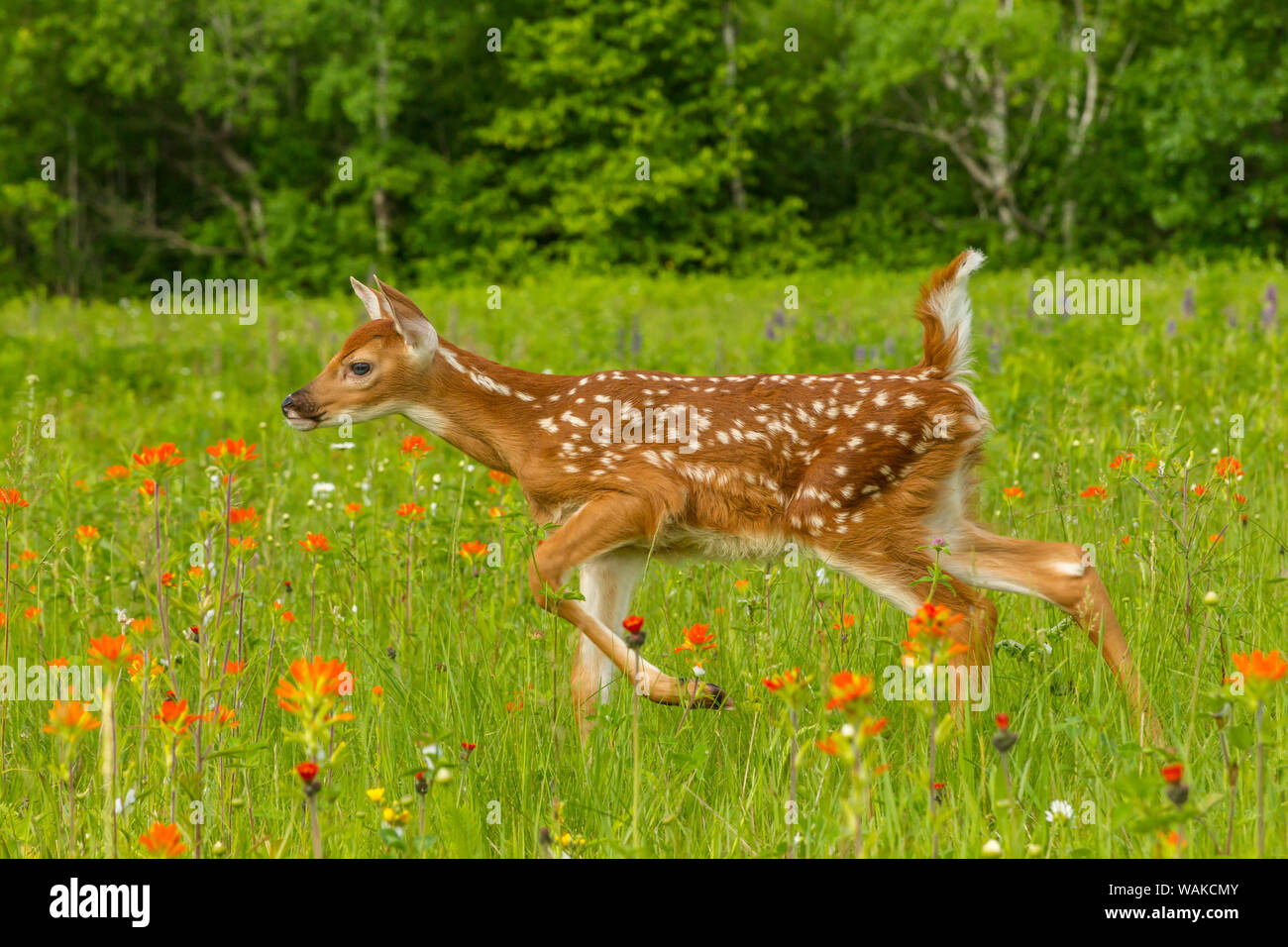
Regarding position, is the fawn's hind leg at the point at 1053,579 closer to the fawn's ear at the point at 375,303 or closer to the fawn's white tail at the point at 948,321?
the fawn's white tail at the point at 948,321

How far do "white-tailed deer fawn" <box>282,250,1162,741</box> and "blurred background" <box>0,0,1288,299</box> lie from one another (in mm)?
23340

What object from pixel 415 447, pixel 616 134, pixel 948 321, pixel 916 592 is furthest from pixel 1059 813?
pixel 616 134

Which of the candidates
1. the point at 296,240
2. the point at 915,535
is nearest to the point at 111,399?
the point at 915,535

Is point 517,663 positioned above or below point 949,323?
below

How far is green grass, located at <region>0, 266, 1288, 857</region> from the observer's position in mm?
2592

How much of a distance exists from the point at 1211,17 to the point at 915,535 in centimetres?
2835

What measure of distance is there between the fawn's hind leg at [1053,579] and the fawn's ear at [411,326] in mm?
1617

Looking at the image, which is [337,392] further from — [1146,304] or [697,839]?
[1146,304]

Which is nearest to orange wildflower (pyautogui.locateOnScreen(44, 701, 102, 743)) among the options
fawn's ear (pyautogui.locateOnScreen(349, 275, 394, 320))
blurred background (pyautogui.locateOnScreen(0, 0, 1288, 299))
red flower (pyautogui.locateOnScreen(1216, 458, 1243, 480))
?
fawn's ear (pyautogui.locateOnScreen(349, 275, 394, 320))

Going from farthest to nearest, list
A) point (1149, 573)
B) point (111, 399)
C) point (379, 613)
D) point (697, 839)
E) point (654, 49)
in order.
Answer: point (654, 49) → point (111, 399) → point (379, 613) → point (1149, 573) → point (697, 839)

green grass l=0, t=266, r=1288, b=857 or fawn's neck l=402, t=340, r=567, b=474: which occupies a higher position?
fawn's neck l=402, t=340, r=567, b=474

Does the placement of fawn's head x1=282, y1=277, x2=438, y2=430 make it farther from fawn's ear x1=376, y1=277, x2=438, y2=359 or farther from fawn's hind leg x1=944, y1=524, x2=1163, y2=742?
fawn's hind leg x1=944, y1=524, x2=1163, y2=742

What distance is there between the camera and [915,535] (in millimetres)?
3729

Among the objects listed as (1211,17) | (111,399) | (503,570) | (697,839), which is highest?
(1211,17)
